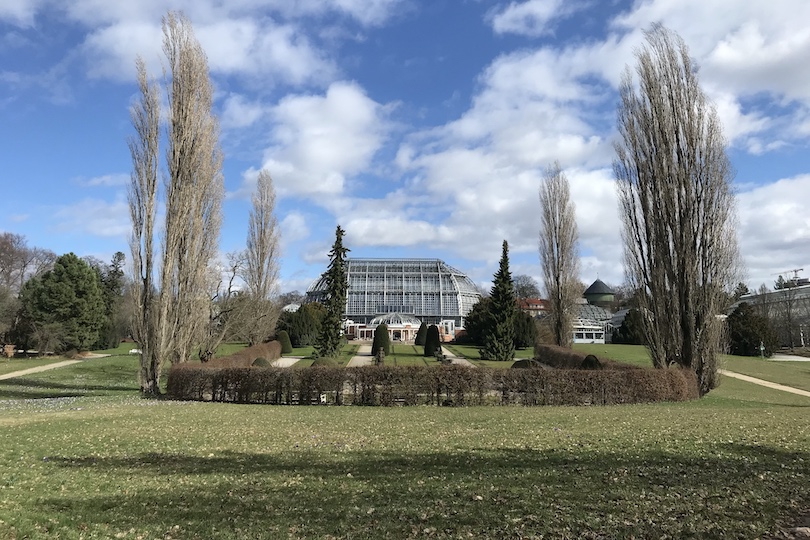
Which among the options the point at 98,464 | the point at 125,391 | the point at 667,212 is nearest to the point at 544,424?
the point at 98,464

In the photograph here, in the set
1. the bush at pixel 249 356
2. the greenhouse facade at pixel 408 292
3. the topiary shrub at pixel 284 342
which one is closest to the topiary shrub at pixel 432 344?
the bush at pixel 249 356

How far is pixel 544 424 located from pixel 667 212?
11182mm

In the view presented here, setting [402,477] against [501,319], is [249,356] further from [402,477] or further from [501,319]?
[402,477]

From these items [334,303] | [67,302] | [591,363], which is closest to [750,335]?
[591,363]

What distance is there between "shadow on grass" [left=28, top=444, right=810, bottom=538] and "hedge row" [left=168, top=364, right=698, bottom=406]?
7697 mm

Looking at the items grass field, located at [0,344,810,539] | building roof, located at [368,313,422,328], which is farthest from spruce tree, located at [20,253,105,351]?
building roof, located at [368,313,422,328]

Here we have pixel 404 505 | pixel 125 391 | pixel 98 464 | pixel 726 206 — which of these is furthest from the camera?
pixel 125 391

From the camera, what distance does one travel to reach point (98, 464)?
6848 mm

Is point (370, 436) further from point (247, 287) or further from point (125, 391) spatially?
point (247, 287)

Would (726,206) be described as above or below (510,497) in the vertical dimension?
above

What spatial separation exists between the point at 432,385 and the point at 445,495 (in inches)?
386

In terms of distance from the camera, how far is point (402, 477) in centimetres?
622

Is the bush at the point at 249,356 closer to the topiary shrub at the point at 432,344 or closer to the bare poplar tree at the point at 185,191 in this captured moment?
the bare poplar tree at the point at 185,191

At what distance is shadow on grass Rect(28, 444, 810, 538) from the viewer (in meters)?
4.47
